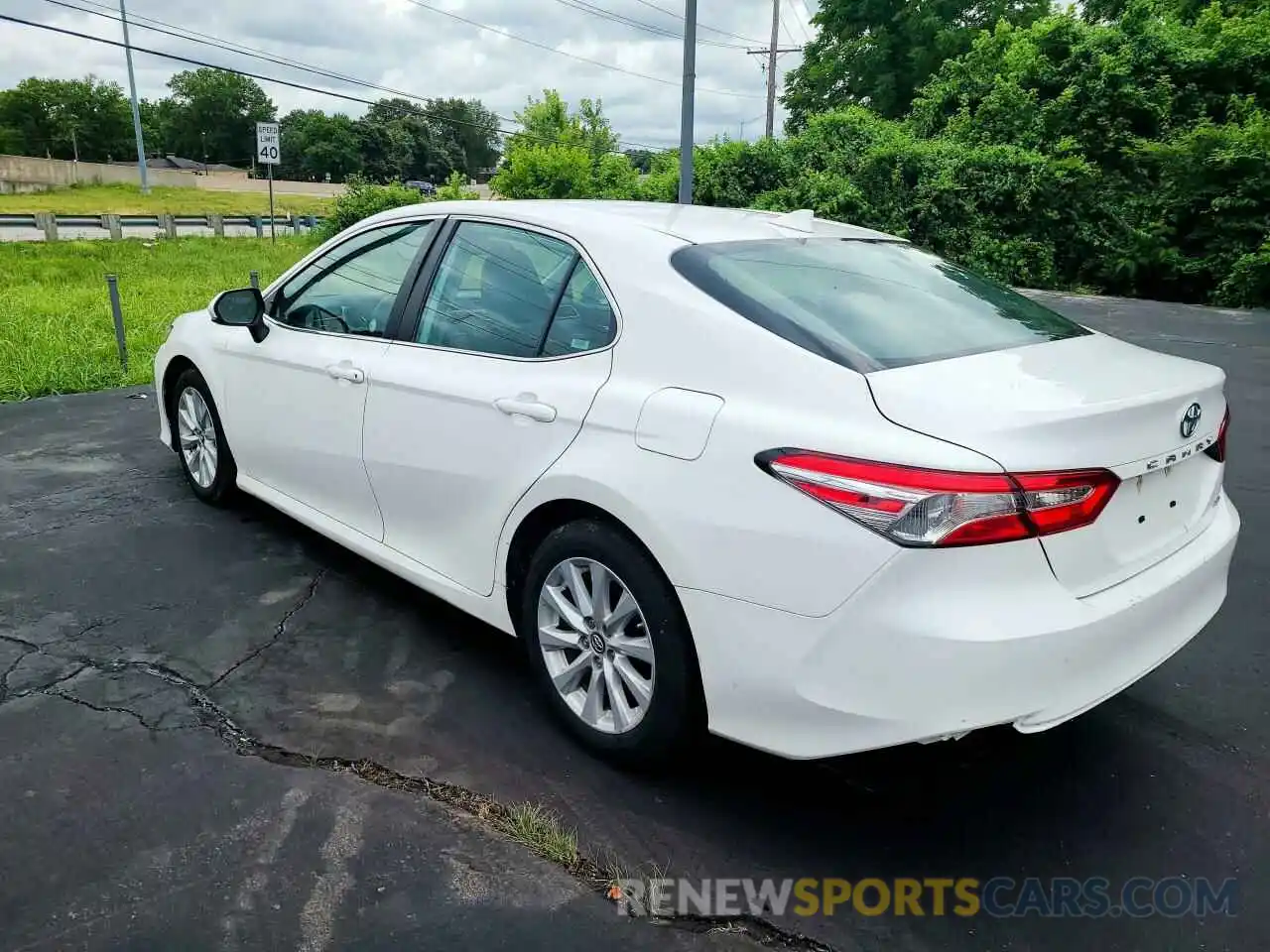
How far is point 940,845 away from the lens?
8.25 ft

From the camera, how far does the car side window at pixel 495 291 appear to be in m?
3.08

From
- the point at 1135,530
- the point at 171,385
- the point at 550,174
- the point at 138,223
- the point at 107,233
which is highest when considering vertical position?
the point at 550,174

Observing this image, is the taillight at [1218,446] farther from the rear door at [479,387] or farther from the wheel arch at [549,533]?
the rear door at [479,387]

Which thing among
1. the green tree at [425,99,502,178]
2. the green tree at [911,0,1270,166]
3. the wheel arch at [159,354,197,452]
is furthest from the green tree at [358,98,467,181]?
the wheel arch at [159,354,197,452]

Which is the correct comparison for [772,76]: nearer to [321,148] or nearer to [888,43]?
[888,43]

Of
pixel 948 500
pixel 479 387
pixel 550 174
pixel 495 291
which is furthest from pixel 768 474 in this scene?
pixel 550 174

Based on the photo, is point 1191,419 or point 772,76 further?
point 772,76

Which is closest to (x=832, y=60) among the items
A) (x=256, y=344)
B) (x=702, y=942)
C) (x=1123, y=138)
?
(x=1123, y=138)

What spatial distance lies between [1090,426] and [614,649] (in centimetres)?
136

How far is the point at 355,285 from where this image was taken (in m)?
3.91

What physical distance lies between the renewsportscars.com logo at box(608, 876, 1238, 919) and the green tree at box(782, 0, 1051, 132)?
30.0m

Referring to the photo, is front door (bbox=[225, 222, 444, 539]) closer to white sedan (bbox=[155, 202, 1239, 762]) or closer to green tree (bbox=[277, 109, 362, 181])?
white sedan (bbox=[155, 202, 1239, 762])

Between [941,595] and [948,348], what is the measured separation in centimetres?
83

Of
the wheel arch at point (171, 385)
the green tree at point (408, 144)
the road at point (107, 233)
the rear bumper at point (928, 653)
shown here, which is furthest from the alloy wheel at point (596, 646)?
the green tree at point (408, 144)
